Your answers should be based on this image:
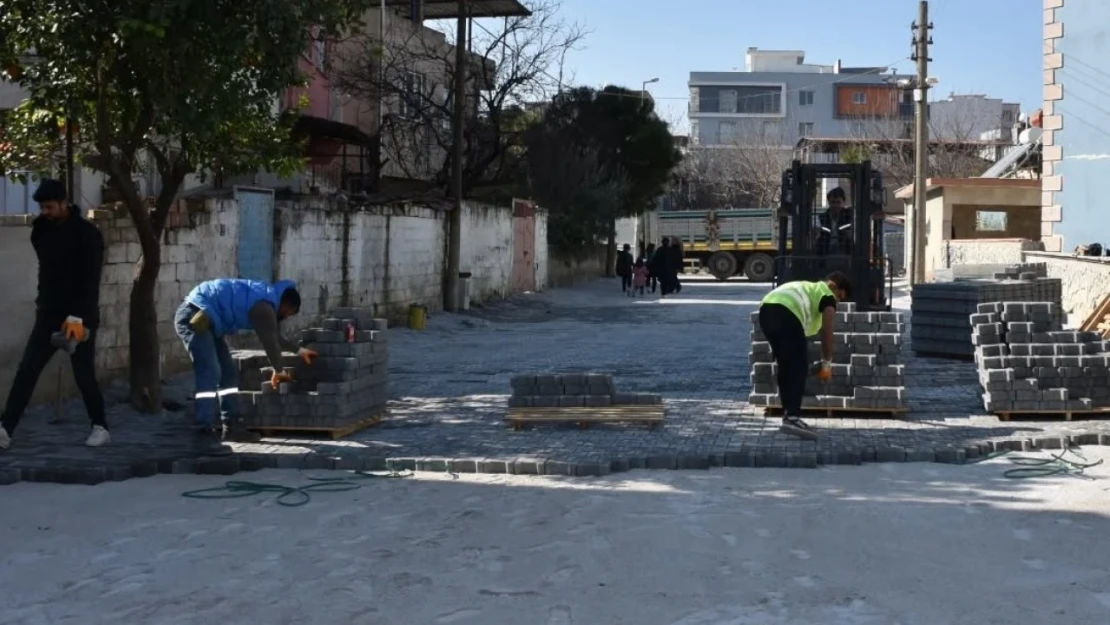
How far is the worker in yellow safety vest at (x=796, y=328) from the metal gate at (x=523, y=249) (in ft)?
74.1

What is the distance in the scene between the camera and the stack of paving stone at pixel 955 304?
645 inches

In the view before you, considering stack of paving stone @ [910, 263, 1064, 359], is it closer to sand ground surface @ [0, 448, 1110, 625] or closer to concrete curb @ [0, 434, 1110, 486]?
concrete curb @ [0, 434, 1110, 486]

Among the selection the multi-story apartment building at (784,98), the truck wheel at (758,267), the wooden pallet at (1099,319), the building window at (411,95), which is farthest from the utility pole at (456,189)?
the multi-story apartment building at (784,98)

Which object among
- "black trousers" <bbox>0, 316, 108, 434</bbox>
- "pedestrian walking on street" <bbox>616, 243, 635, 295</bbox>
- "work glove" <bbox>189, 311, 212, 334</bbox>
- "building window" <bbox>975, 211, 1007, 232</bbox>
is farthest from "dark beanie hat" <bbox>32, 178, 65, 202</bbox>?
"building window" <bbox>975, 211, 1007, 232</bbox>

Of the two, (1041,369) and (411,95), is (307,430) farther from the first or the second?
(411,95)

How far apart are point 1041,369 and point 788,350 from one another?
2454mm

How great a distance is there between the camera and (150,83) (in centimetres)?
A: 1027

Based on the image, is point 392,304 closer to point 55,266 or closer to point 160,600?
point 55,266

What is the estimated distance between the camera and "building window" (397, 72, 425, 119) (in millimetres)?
32469

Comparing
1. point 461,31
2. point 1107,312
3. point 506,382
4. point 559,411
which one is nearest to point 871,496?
point 559,411

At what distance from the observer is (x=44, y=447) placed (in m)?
9.45

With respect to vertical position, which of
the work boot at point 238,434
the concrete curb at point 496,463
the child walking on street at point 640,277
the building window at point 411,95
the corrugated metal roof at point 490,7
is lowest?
the concrete curb at point 496,463

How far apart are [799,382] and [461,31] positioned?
17.2 meters

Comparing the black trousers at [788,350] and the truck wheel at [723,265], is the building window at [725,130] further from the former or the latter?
the black trousers at [788,350]
